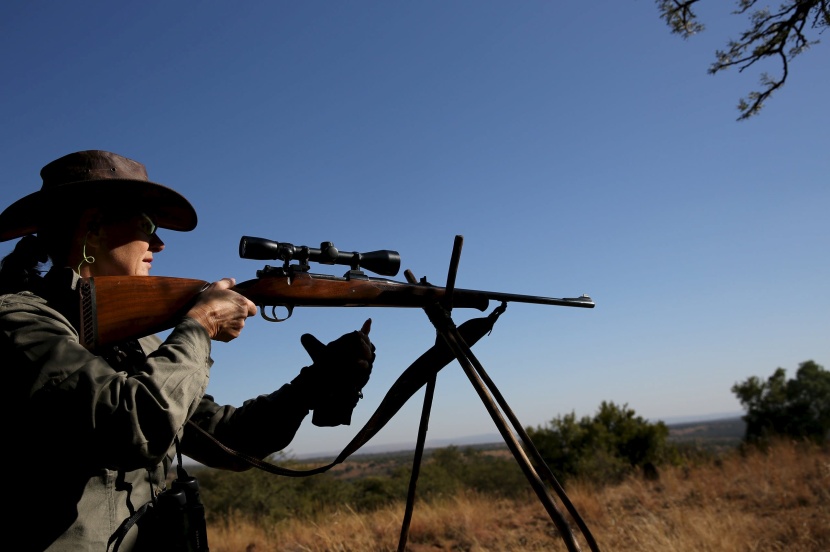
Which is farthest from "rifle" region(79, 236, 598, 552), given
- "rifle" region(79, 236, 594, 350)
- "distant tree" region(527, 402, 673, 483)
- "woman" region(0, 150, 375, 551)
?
"distant tree" region(527, 402, 673, 483)

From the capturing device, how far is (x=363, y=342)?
2795 millimetres

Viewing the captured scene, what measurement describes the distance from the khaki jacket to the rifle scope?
76 centimetres

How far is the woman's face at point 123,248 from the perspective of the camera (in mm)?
2418

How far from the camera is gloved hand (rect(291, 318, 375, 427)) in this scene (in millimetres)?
2760

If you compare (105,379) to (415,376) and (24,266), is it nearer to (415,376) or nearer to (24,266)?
(24,266)

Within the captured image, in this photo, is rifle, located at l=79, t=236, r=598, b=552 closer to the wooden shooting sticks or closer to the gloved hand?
the wooden shooting sticks

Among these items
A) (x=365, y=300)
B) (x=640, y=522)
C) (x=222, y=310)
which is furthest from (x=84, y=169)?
(x=640, y=522)

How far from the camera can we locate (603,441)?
1569 cm

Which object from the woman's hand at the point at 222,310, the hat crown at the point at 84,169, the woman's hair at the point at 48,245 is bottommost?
the woman's hand at the point at 222,310

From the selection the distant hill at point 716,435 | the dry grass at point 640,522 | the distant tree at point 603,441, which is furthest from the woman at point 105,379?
the distant hill at point 716,435

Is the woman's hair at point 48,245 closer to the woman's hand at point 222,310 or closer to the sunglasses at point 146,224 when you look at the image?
the sunglasses at point 146,224

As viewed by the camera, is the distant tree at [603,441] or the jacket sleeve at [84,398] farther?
the distant tree at [603,441]

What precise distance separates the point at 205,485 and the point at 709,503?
13.1m

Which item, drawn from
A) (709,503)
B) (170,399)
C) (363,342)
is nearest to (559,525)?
(363,342)
